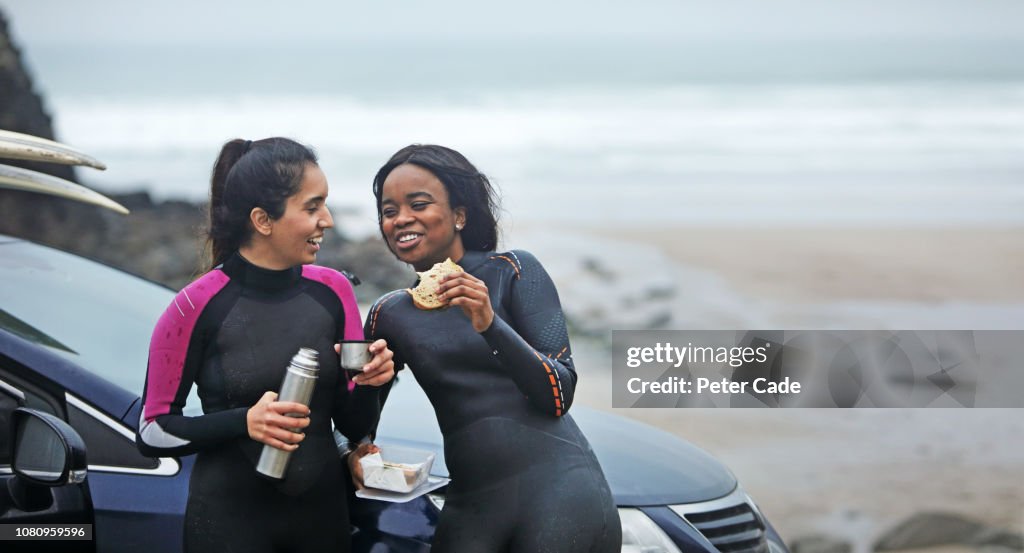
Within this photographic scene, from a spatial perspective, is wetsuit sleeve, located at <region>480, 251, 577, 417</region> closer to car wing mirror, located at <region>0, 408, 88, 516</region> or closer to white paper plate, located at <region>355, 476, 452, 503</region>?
white paper plate, located at <region>355, 476, 452, 503</region>

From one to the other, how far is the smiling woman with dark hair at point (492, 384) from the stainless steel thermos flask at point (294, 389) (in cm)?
28

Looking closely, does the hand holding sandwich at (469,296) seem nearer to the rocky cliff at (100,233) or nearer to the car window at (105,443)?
the car window at (105,443)

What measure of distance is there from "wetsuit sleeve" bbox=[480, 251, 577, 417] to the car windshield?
1089 millimetres

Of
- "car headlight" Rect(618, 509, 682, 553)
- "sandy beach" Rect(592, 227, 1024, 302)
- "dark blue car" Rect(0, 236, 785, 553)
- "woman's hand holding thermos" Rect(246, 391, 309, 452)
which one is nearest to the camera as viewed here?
"woman's hand holding thermos" Rect(246, 391, 309, 452)

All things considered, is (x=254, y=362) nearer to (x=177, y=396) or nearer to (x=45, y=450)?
(x=177, y=396)

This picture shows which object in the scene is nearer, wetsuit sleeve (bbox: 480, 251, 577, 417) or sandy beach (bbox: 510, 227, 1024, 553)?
wetsuit sleeve (bbox: 480, 251, 577, 417)

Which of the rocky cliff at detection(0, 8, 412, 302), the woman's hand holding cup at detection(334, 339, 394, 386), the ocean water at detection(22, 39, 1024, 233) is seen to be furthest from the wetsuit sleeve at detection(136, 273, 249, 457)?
the ocean water at detection(22, 39, 1024, 233)

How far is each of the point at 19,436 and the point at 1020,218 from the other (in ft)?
43.4

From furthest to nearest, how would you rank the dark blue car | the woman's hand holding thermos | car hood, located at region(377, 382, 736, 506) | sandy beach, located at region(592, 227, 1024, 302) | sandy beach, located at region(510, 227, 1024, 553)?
sandy beach, located at region(592, 227, 1024, 302) < sandy beach, located at region(510, 227, 1024, 553) < car hood, located at region(377, 382, 736, 506) < the dark blue car < the woman's hand holding thermos

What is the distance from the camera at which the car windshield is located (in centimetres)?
329

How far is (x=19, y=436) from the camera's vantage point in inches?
109

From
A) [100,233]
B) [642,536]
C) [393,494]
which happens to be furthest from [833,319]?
[393,494]

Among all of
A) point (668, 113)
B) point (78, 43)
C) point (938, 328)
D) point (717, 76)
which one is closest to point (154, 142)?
point (78, 43)

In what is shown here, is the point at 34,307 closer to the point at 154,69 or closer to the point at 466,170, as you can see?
the point at 466,170
